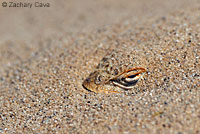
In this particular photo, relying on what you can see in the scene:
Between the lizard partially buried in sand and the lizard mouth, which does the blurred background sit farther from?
the lizard mouth

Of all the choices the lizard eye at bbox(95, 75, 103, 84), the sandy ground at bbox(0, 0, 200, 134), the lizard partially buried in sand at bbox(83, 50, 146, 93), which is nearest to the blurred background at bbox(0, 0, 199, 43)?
the sandy ground at bbox(0, 0, 200, 134)

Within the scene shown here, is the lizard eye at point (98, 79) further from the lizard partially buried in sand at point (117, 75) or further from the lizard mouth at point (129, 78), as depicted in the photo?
the lizard mouth at point (129, 78)

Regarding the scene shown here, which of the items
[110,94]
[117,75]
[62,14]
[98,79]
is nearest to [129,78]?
[117,75]

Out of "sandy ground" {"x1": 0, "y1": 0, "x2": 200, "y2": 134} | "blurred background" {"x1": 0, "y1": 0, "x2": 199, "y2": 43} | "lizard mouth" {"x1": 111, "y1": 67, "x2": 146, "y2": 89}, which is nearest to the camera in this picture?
"sandy ground" {"x1": 0, "y1": 0, "x2": 200, "y2": 134}

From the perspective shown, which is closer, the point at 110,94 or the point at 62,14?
the point at 110,94

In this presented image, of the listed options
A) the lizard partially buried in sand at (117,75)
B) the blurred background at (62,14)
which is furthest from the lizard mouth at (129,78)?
the blurred background at (62,14)

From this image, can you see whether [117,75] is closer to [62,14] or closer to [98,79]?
[98,79]
